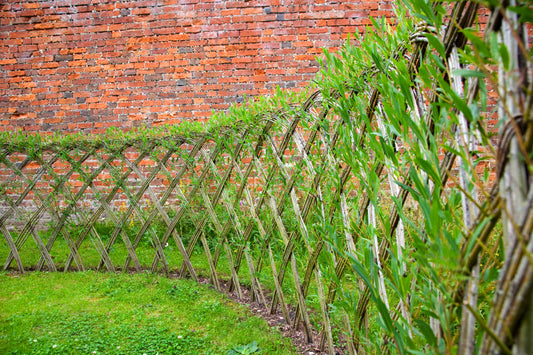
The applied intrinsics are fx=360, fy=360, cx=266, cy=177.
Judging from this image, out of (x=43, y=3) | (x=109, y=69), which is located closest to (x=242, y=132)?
(x=109, y=69)

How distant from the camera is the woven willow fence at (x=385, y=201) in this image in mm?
429

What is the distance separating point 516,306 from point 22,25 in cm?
662

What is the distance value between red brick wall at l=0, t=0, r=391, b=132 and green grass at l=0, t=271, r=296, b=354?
2697 mm

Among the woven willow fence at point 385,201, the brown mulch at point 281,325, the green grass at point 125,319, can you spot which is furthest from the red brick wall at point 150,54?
the brown mulch at point 281,325

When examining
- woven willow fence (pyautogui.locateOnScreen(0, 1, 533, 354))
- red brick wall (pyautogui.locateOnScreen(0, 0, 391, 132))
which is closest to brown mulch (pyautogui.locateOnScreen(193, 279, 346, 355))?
woven willow fence (pyautogui.locateOnScreen(0, 1, 533, 354))

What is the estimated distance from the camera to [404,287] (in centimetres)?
67

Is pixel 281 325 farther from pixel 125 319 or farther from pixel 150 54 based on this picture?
pixel 150 54

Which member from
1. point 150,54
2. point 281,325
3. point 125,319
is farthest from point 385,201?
point 150,54

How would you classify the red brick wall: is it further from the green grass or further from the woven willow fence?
the green grass

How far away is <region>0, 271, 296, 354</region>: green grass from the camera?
2.12 m

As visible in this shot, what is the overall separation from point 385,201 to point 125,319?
1932 millimetres

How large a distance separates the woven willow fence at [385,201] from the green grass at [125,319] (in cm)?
29

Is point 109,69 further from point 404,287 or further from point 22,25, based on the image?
point 404,287

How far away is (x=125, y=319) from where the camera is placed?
2.48 m
